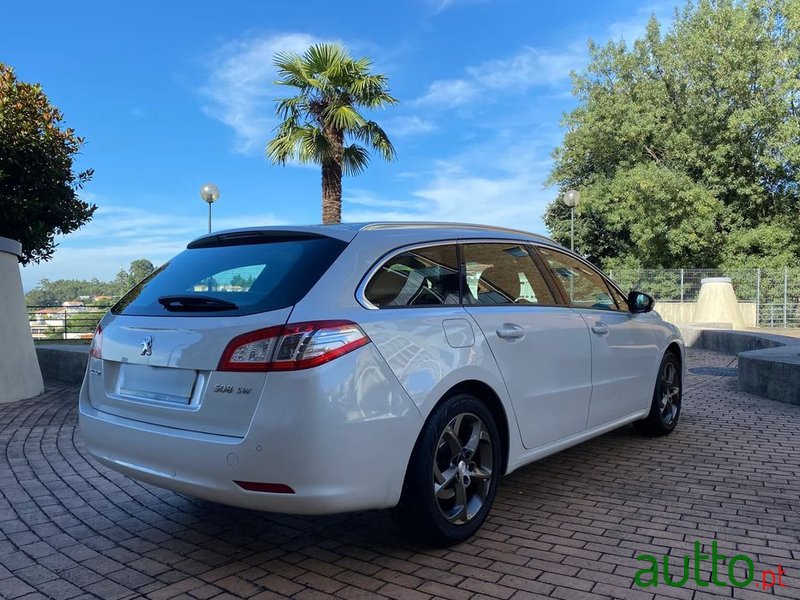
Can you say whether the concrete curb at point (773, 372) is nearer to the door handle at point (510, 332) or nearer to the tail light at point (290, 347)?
the door handle at point (510, 332)

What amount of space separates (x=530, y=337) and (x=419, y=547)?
1.35 m

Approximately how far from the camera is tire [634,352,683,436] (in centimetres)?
555

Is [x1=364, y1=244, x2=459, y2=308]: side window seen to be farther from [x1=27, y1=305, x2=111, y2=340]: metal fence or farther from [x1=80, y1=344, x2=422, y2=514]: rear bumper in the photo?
[x1=27, y1=305, x2=111, y2=340]: metal fence

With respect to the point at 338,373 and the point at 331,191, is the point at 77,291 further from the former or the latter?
the point at 338,373

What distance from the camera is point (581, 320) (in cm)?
439

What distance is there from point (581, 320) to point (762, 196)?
102 feet

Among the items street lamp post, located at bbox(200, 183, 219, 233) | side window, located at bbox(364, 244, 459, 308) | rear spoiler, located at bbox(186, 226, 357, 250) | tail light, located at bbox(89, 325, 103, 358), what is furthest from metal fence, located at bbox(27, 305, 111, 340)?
side window, located at bbox(364, 244, 459, 308)

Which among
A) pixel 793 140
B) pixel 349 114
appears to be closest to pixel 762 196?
pixel 793 140

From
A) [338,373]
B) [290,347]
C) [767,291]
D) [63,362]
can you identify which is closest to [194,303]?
[290,347]

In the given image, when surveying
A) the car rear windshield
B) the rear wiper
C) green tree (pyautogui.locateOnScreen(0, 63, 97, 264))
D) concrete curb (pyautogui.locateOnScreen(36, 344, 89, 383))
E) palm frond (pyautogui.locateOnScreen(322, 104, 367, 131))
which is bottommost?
concrete curb (pyautogui.locateOnScreen(36, 344, 89, 383))

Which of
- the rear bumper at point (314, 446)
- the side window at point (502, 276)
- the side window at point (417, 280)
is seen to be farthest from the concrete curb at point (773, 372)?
the rear bumper at point (314, 446)

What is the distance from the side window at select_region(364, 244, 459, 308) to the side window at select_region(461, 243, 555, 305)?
0.43 ft

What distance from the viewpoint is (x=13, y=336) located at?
8039 millimetres

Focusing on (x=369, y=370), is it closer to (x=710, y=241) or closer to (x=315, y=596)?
(x=315, y=596)
